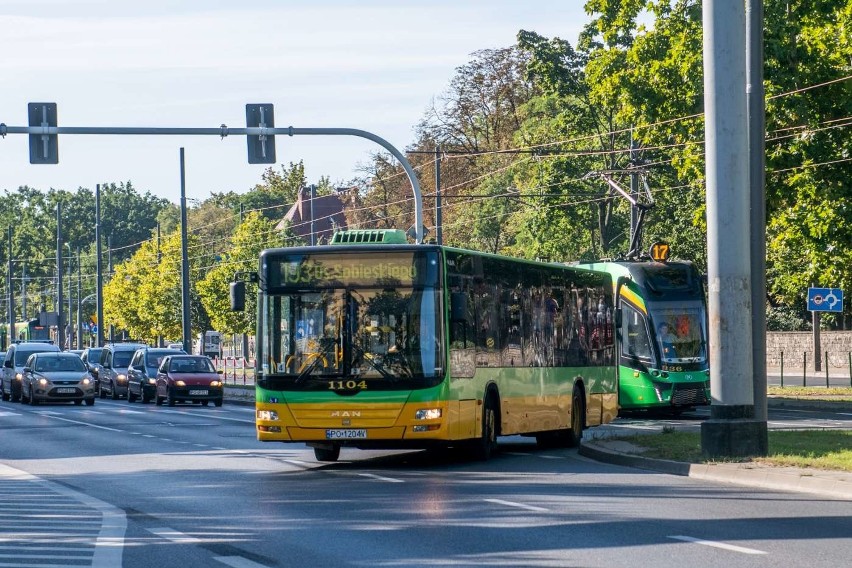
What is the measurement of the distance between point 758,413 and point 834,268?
19314 mm

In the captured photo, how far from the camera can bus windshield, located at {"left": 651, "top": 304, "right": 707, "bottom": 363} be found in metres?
34.8

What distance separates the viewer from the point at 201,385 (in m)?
48.9

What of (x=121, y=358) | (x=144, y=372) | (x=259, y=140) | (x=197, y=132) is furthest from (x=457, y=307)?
(x=121, y=358)

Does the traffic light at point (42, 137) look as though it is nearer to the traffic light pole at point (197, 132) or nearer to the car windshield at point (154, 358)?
the traffic light pole at point (197, 132)

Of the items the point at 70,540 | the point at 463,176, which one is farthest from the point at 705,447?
the point at 463,176

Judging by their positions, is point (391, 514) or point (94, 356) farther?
point (94, 356)

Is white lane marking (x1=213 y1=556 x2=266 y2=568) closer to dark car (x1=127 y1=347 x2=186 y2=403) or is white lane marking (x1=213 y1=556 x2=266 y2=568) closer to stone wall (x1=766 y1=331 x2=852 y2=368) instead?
dark car (x1=127 y1=347 x2=186 y2=403)

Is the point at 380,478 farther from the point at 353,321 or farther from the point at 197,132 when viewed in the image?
the point at 197,132

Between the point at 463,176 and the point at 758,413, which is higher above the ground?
the point at 463,176

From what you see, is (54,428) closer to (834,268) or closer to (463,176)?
(834,268)

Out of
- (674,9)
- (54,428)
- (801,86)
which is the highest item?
(674,9)

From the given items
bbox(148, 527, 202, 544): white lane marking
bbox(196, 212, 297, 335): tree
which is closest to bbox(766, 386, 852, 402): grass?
bbox(148, 527, 202, 544): white lane marking

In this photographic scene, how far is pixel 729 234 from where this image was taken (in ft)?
66.2

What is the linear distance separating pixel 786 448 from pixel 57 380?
114ft
